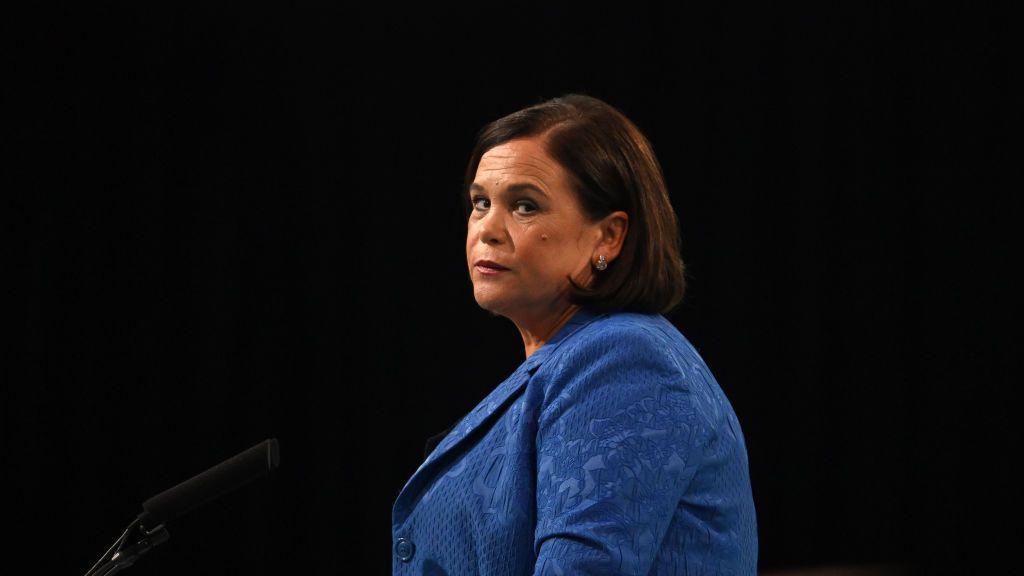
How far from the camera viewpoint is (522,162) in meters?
1.47

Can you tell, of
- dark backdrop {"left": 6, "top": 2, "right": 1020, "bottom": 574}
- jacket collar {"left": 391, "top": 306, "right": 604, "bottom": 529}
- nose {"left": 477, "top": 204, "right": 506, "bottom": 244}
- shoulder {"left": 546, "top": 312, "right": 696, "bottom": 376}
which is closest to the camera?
shoulder {"left": 546, "top": 312, "right": 696, "bottom": 376}

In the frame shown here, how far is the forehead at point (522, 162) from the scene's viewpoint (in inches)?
57.3

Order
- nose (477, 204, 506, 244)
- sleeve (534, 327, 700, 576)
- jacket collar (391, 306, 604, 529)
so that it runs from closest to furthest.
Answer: sleeve (534, 327, 700, 576) < jacket collar (391, 306, 604, 529) < nose (477, 204, 506, 244)

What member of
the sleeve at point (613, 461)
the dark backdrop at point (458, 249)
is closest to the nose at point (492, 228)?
the sleeve at point (613, 461)

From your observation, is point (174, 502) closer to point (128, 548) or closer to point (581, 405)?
point (128, 548)

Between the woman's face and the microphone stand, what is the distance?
0.51 m

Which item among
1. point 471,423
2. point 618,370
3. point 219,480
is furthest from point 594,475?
point 219,480

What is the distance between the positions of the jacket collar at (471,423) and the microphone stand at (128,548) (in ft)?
0.95

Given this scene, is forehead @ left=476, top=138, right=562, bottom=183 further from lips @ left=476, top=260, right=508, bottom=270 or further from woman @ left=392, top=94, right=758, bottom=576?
lips @ left=476, top=260, right=508, bottom=270

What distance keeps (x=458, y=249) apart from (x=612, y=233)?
1.96 meters

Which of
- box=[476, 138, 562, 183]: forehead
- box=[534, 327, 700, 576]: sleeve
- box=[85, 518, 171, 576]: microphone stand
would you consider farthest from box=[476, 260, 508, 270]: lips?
box=[85, 518, 171, 576]: microphone stand

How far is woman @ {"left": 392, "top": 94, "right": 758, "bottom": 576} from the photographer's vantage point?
1.17m

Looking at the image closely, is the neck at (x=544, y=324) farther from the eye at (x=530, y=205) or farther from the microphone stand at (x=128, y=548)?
the microphone stand at (x=128, y=548)

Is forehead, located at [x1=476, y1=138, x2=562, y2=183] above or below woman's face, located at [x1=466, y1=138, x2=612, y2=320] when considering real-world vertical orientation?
above
